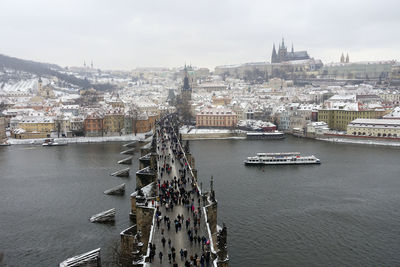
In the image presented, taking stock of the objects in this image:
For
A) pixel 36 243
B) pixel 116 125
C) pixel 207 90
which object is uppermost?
pixel 207 90

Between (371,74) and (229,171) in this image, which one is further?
(371,74)

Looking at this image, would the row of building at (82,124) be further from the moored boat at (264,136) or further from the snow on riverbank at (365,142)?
the snow on riverbank at (365,142)

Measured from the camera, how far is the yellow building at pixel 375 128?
56281 millimetres

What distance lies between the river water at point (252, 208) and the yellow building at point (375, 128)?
1331 centimetres

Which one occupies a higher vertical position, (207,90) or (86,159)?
(207,90)

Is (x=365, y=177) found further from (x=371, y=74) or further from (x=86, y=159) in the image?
(x=371, y=74)

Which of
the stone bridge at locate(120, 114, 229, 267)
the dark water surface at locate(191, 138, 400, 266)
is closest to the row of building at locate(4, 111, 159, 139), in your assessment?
the dark water surface at locate(191, 138, 400, 266)

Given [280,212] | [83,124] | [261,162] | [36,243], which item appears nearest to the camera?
[36,243]

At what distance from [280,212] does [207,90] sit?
117 meters

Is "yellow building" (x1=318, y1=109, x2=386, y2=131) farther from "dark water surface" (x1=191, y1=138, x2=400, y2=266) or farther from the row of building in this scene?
the row of building

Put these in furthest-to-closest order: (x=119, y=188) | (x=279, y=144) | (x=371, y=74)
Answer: (x=371, y=74), (x=279, y=144), (x=119, y=188)

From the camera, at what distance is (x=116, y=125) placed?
64.8 m

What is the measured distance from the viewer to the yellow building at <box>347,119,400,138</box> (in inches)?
2216

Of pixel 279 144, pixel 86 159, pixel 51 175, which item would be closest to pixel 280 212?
pixel 51 175
